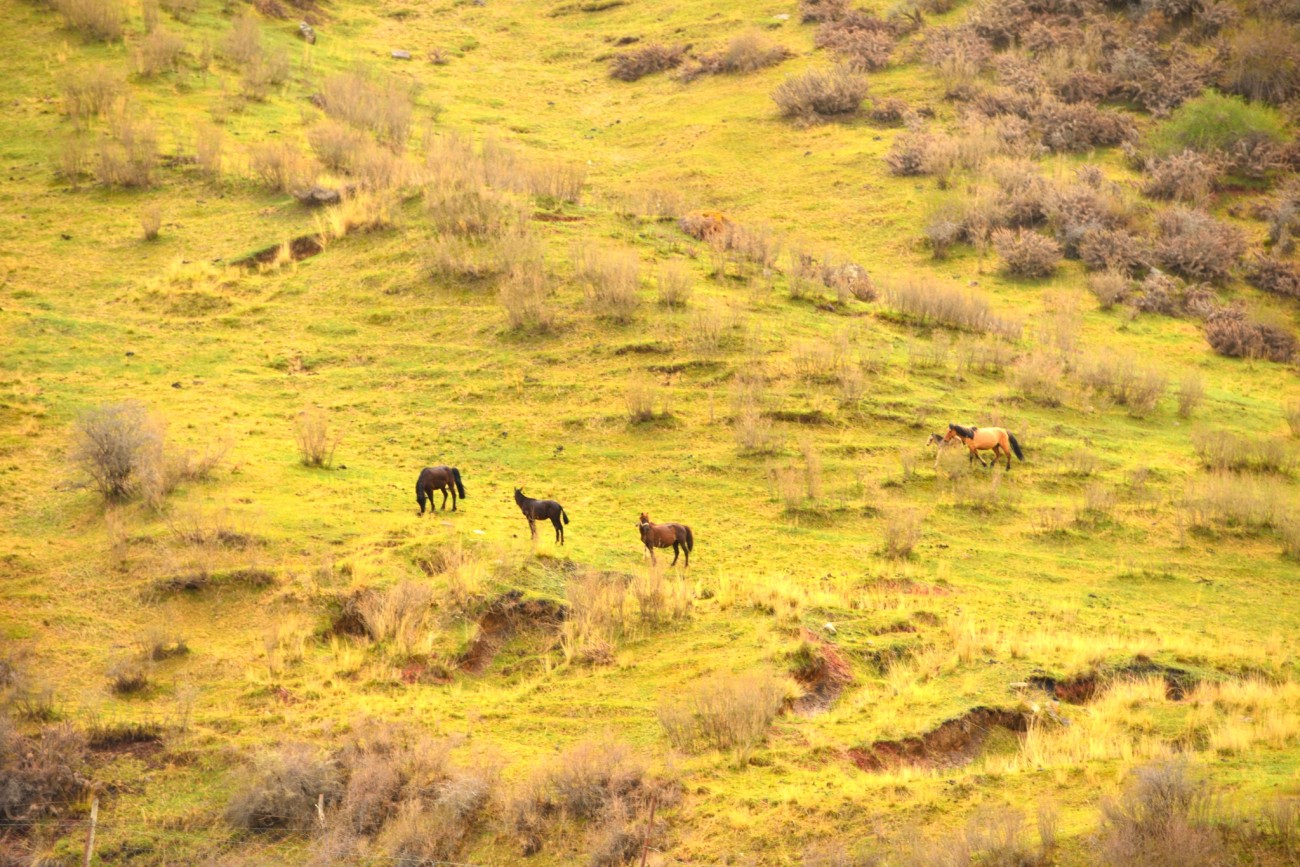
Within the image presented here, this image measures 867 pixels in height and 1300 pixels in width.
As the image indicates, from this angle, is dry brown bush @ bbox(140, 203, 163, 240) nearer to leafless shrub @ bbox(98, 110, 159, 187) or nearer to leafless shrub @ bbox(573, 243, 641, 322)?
leafless shrub @ bbox(98, 110, 159, 187)

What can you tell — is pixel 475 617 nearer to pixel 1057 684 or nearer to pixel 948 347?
pixel 1057 684

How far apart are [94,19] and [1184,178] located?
1197 inches

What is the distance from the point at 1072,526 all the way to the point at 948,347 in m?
6.21

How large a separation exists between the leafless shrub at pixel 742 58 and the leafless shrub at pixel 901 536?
29.8 m

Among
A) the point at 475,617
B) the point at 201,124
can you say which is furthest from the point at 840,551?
the point at 201,124

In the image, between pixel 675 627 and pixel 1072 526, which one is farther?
pixel 1072 526

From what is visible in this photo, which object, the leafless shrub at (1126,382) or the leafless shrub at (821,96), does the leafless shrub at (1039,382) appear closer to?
the leafless shrub at (1126,382)

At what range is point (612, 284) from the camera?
69.5 feet

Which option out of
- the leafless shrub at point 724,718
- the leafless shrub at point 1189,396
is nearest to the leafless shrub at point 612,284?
the leafless shrub at point 1189,396

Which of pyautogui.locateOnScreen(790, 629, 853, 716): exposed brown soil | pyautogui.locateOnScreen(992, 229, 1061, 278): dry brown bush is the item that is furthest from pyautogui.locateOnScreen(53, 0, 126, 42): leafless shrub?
pyautogui.locateOnScreen(790, 629, 853, 716): exposed brown soil

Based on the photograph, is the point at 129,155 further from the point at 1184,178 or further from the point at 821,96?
the point at 1184,178

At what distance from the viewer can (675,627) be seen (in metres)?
12.9

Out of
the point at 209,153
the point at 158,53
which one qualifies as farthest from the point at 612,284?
the point at 158,53

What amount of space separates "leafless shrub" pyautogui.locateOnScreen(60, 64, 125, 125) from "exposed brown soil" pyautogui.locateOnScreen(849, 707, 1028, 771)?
1020 inches
